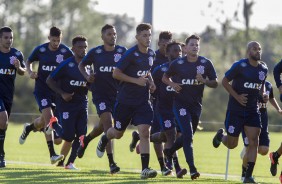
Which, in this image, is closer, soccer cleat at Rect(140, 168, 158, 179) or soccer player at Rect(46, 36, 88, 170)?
soccer cleat at Rect(140, 168, 158, 179)

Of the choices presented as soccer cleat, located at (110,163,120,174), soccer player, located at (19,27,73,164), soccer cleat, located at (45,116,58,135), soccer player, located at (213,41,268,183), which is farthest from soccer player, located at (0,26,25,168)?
soccer player, located at (213,41,268,183)

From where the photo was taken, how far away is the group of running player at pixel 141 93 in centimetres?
1609

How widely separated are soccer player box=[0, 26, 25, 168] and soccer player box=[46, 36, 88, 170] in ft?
2.23

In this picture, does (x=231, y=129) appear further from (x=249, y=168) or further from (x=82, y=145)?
(x=82, y=145)

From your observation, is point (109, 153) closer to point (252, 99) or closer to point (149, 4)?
point (252, 99)

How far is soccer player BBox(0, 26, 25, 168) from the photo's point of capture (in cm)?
1794

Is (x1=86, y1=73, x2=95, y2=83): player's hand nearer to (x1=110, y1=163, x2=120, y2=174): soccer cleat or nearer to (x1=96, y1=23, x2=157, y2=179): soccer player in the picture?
(x1=96, y1=23, x2=157, y2=179): soccer player

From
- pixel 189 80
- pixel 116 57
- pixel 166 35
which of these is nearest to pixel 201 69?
pixel 189 80

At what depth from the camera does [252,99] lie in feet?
53.5

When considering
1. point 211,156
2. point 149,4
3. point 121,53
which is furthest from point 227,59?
point 121,53

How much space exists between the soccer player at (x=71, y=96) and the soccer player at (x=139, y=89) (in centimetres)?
197

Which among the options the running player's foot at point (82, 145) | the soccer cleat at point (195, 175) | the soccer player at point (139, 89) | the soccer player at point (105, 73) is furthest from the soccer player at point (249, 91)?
the running player's foot at point (82, 145)

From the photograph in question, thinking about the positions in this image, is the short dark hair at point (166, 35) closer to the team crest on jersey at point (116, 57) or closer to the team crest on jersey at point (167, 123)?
the team crest on jersey at point (116, 57)

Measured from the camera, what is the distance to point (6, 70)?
18.0 meters
